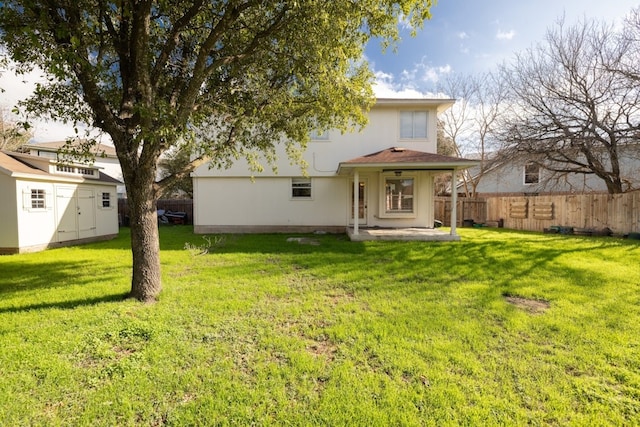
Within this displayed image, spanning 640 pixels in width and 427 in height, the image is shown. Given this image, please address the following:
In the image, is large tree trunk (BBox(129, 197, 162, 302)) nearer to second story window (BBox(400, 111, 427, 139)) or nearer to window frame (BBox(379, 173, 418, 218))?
window frame (BBox(379, 173, 418, 218))

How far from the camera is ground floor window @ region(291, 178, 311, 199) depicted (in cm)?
1233

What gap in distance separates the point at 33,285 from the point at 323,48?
693 centimetres

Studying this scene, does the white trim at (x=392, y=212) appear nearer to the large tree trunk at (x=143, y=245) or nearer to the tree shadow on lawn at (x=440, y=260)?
the tree shadow on lawn at (x=440, y=260)

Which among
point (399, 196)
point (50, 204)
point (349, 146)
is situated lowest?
point (50, 204)

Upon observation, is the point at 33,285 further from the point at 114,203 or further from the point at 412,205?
the point at 412,205

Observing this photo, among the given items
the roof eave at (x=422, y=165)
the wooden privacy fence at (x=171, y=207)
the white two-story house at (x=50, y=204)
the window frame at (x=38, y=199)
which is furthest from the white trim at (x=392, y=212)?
the wooden privacy fence at (x=171, y=207)

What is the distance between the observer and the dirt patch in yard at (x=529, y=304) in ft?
14.1

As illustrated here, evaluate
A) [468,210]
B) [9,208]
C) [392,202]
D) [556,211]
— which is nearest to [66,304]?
[9,208]

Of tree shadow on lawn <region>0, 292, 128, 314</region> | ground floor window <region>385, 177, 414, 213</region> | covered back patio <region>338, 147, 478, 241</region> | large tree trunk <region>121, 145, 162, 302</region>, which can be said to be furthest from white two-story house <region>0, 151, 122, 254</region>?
ground floor window <region>385, 177, 414, 213</region>

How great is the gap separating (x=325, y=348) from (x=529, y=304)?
11.5 ft

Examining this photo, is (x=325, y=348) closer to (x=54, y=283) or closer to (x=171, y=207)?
(x=54, y=283)

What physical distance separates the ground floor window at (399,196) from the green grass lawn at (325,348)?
5601 mm

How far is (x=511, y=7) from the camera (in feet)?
27.8

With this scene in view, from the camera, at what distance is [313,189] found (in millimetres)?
12305
